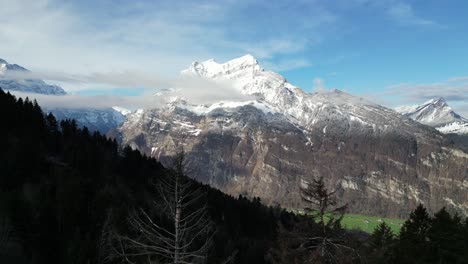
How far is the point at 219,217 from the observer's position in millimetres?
A: 119625

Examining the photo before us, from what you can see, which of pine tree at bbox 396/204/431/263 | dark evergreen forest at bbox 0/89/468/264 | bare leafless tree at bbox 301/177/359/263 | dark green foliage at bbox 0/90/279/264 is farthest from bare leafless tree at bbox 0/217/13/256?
pine tree at bbox 396/204/431/263

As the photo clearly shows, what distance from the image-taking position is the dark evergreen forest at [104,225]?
25766 mm

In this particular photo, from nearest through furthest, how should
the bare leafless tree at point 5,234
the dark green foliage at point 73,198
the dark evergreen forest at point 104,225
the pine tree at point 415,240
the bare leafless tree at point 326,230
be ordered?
the bare leafless tree at point 326,230 < the dark evergreen forest at point 104,225 < the bare leafless tree at point 5,234 < the pine tree at point 415,240 < the dark green foliage at point 73,198

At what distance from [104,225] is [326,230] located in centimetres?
2202

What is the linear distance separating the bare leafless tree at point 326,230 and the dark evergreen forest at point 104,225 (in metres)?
0.08

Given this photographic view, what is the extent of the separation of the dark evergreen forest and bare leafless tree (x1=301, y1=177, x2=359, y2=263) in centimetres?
8

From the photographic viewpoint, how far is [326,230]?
85.3 feet

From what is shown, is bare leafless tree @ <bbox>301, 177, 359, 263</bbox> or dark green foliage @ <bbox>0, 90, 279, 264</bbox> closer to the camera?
bare leafless tree @ <bbox>301, 177, 359, 263</bbox>

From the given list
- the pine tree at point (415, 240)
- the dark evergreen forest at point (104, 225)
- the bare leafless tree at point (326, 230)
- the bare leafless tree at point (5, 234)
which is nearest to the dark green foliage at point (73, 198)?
the dark evergreen forest at point (104, 225)

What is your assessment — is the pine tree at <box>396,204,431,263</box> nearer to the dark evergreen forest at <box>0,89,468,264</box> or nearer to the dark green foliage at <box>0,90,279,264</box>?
the dark evergreen forest at <box>0,89,468,264</box>

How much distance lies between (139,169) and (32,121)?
102 feet

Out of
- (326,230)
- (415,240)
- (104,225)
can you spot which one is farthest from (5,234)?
(415,240)

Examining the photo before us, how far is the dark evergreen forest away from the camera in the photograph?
25766mm

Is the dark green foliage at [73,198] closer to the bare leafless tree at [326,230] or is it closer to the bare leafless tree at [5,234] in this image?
the bare leafless tree at [5,234]
